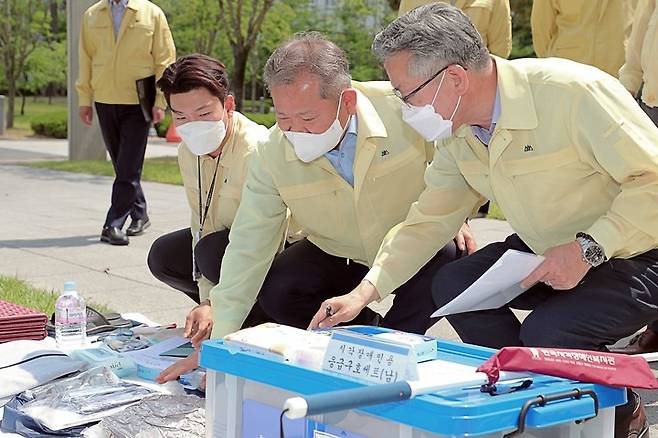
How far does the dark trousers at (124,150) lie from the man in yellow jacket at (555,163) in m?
4.54

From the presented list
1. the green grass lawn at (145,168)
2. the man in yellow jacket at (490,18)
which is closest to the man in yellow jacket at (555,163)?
the man in yellow jacket at (490,18)

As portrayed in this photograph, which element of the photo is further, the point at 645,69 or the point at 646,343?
the point at 645,69

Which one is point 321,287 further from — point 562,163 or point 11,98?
point 11,98

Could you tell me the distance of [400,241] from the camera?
3.19 metres

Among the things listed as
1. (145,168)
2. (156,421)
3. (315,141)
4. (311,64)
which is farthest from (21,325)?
(145,168)

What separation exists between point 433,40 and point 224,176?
1.42 m

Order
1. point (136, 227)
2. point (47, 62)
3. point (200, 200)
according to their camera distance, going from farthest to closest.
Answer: point (47, 62) → point (136, 227) → point (200, 200)

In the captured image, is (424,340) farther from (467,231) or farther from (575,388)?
(467,231)

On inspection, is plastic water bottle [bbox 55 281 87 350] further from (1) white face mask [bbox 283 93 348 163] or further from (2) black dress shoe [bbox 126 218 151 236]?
(2) black dress shoe [bbox 126 218 151 236]

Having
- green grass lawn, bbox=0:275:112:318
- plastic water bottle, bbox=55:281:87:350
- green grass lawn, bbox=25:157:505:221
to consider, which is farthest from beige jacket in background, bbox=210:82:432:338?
green grass lawn, bbox=25:157:505:221

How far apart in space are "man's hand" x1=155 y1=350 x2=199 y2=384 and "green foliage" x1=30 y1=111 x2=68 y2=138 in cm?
2071

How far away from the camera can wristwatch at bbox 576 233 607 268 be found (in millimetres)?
2730

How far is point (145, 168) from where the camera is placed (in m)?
13.4

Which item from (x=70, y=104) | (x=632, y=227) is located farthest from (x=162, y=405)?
(x=70, y=104)
